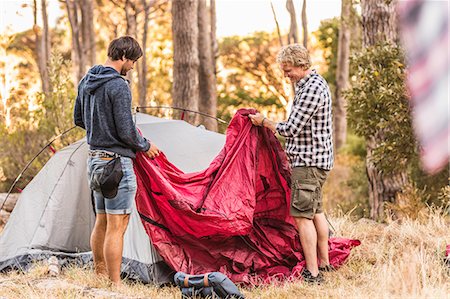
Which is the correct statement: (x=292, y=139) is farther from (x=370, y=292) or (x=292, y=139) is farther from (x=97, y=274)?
(x=97, y=274)

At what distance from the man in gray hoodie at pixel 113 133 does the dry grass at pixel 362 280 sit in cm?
32

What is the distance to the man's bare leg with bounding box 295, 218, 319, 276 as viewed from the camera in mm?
4410

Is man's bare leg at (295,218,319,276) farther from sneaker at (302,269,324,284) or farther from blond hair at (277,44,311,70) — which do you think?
blond hair at (277,44,311,70)

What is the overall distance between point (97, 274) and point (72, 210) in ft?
4.34

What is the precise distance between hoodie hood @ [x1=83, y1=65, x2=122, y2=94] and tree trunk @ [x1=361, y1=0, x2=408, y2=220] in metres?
4.24

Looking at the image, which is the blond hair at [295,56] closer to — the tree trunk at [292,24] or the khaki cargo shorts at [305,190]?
the khaki cargo shorts at [305,190]

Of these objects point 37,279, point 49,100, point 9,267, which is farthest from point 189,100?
point 37,279

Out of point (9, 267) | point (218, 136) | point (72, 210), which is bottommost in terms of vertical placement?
point (9, 267)

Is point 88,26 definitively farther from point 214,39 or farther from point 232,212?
point 232,212

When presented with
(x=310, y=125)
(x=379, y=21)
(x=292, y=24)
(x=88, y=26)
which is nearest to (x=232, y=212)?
(x=310, y=125)

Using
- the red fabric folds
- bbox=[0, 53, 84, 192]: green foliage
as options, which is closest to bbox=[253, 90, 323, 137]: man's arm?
the red fabric folds

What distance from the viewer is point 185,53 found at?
962 centimetres

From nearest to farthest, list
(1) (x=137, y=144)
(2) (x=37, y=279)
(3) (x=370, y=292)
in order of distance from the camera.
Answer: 1. (3) (x=370, y=292)
2. (1) (x=137, y=144)
3. (2) (x=37, y=279)

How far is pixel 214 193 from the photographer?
15.2ft
